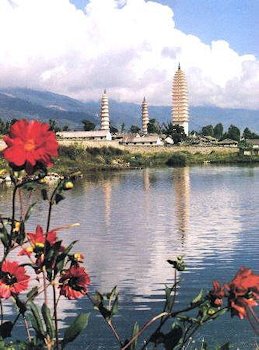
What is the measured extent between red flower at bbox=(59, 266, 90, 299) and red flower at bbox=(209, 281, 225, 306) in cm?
76

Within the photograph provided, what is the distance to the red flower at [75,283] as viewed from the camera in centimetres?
363

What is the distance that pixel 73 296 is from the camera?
3.64 meters

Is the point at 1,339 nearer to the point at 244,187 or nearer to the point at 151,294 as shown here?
the point at 151,294

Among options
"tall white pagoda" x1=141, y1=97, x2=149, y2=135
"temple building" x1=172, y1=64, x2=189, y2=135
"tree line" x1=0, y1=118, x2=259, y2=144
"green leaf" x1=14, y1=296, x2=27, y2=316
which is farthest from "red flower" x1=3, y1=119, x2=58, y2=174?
"temple building" x1=172, y1=64, x2=189, y2=135

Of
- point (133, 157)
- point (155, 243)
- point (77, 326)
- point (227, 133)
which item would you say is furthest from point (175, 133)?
point (77, 326)

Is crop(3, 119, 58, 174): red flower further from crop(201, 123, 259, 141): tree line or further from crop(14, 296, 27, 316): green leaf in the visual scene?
crop(201, 123, 259, 141): tree line

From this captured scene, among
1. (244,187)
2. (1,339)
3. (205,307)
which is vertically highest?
(205,307)

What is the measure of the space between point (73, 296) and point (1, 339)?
49 cm

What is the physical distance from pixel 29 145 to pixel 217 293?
4.07 ft

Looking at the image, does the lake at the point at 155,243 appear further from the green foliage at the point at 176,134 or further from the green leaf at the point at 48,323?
the green foliage at the point at 176,134

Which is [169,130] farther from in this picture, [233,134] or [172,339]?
[172,339]

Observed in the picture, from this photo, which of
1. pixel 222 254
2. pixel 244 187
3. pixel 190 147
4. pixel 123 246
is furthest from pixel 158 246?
pixel 190 147

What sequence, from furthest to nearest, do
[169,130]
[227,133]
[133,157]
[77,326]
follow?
[227,133] → [169,130] → [133,157] → [77,326]

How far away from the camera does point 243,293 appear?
3055 millimetres
